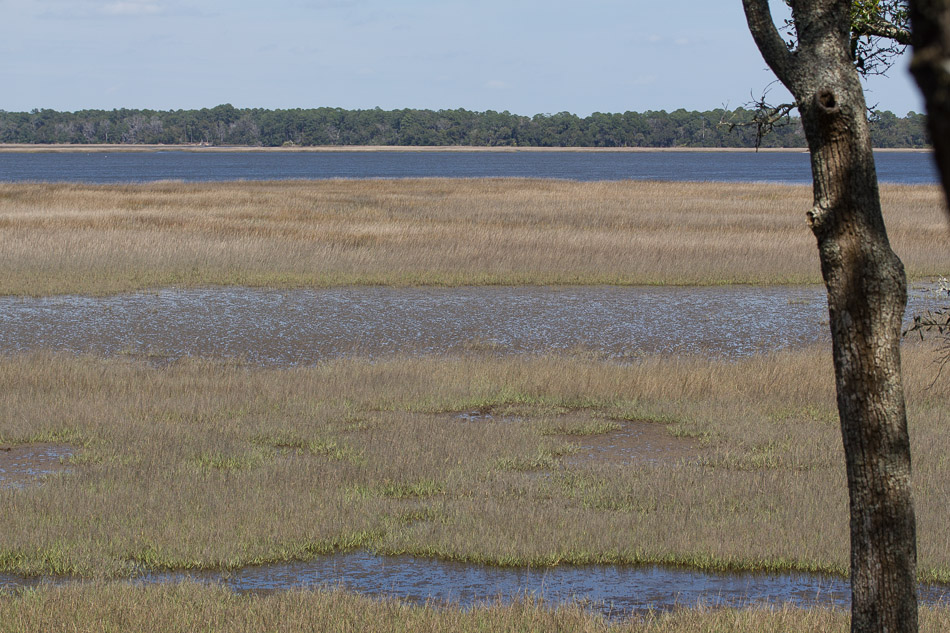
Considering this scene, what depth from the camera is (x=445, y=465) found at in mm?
11117

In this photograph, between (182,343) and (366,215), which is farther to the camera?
(366,215)

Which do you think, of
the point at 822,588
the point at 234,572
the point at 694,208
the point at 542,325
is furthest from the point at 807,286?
the point at 234,572

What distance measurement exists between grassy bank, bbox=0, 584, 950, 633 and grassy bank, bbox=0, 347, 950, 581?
3.95 feet

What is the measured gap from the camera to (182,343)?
19.7 m

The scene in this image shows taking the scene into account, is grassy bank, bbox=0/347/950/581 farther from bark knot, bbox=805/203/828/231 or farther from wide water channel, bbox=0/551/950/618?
bark knot, bbox=805/203/828/231

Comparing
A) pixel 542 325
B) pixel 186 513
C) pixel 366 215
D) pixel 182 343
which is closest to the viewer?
pixel 186 513

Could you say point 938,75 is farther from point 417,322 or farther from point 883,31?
point 417,322

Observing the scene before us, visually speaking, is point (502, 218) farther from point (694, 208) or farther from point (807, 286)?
point (807, 286)

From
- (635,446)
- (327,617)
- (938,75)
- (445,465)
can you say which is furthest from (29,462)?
(938,75)

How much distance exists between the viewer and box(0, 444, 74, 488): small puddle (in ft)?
34.7

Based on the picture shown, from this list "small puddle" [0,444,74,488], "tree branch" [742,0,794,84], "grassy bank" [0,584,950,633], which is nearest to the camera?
"tree branch" [742,0,794,84]

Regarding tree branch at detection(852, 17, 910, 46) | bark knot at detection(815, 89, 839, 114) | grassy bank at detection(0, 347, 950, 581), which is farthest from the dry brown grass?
bark knot at detection(815, 89, 839, 114)

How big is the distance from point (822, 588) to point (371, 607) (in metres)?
3.90

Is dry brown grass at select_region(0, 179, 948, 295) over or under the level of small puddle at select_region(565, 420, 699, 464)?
over
